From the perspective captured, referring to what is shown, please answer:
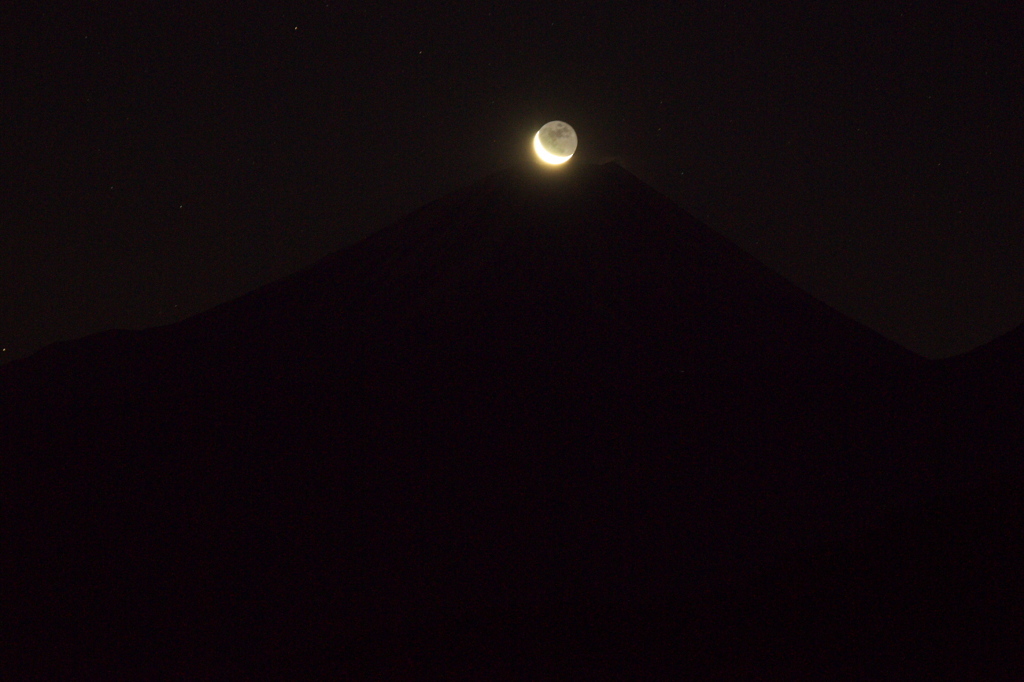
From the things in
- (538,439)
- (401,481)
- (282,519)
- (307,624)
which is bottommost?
(307,624)

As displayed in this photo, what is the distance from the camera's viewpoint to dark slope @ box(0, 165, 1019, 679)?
980 cm

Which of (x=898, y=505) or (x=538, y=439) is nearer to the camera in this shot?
(x=898, y=505)

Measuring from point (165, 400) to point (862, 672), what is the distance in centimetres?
1267

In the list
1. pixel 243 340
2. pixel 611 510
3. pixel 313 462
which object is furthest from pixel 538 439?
pixel 243 340

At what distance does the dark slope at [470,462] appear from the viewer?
9797 mm

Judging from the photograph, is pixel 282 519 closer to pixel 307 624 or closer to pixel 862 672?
pixel 307 624

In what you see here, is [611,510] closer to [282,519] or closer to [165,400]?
[282,519]

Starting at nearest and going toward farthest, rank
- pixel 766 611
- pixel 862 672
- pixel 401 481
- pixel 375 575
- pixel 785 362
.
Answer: pixel 862 672
pixel 766 611
pixel 375 575
pixel 401 481
pixel 785 362

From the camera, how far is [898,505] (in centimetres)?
1223

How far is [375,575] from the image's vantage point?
439 inches

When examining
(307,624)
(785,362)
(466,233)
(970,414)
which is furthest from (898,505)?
(466,233)

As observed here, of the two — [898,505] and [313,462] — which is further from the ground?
[313,462]

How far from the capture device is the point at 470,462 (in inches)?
541

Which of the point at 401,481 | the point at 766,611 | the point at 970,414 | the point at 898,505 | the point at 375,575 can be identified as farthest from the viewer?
the point at 970,414
